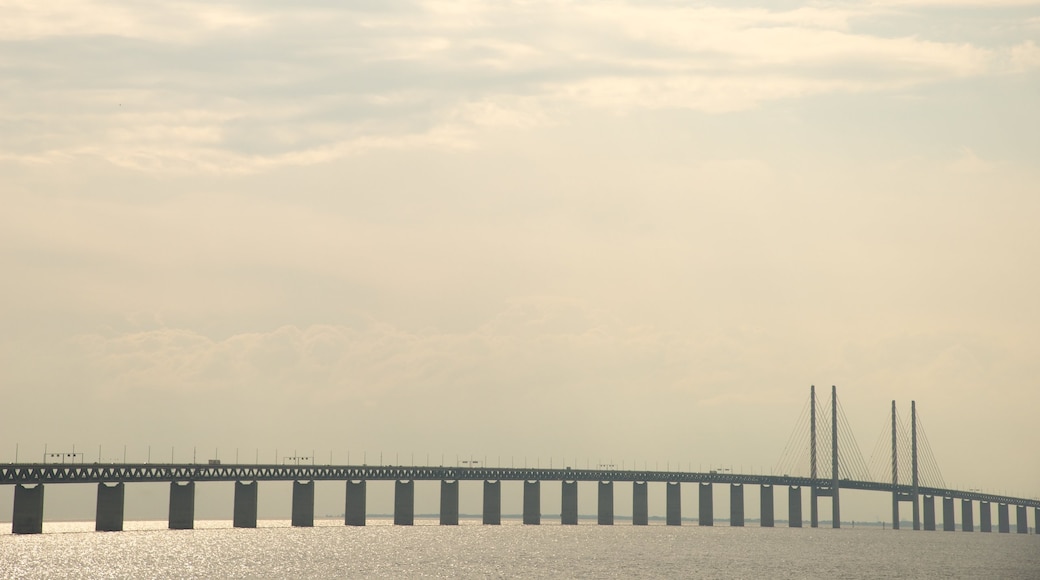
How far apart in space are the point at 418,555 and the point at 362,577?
36.6m

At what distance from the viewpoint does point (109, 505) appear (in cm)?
18788

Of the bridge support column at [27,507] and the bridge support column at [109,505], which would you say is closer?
the bridge support column at [27,507]

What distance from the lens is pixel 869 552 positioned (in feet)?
606

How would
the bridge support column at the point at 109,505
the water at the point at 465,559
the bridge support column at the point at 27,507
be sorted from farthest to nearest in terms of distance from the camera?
1. the bridge support column at the point at 109,505
2. the bridge support column at the point at 27,507
3. the water at the point at 465,559

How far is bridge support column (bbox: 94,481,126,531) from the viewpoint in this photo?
187 m

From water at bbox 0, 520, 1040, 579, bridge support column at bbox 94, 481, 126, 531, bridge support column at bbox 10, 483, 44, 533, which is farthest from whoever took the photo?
bridge support column at bbox 94, 481, 126, 531

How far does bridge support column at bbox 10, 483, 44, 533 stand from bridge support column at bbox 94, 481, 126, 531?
38.1 feet

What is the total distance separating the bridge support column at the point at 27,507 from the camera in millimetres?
173750

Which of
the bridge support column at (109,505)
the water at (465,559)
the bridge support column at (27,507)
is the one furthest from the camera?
the bridge support column at (109,505)

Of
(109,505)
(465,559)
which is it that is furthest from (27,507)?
(465,559)

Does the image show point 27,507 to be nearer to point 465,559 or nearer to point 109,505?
point 109,505

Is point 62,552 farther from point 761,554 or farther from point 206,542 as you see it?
point 761,554

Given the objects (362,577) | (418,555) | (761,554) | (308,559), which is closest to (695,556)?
(761,554)

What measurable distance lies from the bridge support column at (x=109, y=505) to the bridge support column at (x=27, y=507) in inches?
457
